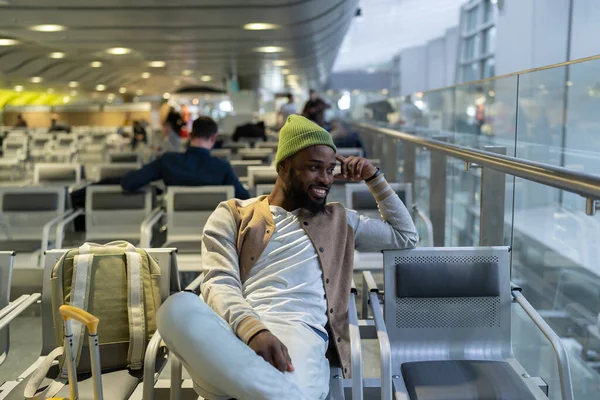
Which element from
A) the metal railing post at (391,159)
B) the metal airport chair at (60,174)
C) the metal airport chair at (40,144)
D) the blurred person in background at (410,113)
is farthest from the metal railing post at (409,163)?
the metal airport chair at (40,144)

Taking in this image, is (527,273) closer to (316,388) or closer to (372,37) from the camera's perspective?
(316,388)

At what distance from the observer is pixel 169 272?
115 inches

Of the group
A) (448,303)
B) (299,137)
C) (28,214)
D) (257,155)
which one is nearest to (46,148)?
(257,155)

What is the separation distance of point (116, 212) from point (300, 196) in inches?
123

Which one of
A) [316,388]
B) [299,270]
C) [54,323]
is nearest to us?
[316,388]

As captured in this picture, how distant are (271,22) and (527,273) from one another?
5943 mm

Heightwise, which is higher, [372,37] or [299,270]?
[372,37]

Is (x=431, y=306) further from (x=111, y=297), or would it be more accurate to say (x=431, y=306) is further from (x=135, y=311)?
(x=111, y=297)

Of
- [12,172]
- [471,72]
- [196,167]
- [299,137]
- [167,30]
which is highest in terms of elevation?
[167,30]

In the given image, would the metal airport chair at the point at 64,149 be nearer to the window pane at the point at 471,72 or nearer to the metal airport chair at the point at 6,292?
the window pane at the point at 471,72

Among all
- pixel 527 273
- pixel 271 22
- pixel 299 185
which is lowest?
pixel 527 273

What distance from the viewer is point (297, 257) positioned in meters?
2.68

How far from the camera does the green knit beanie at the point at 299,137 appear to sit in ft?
8.86

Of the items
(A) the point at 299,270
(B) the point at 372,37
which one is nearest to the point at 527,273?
(A) the point at 299,270
